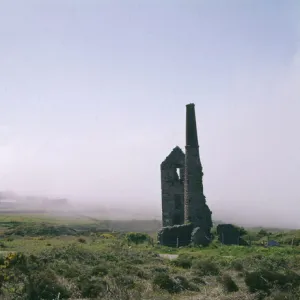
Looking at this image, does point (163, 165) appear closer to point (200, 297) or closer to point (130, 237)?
point (130, 237)

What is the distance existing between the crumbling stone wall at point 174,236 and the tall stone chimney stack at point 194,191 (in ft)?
5.05

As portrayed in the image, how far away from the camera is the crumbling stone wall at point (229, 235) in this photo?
2859 cm

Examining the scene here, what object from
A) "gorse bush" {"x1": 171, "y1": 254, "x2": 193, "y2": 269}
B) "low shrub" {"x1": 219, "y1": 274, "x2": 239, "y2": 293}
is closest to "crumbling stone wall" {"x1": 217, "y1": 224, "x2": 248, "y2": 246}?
"gorse bush" {"x1": 171, "y1": 254, "x2": 193, "y2": 269}

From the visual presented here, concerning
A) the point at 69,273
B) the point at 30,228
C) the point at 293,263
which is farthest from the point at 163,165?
the point at 69,273

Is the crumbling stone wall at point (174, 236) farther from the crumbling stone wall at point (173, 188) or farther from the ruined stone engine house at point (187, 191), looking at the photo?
the crumbling stone wall at point (173, 188)

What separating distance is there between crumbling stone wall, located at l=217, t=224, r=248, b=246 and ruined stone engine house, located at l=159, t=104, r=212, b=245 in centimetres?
119

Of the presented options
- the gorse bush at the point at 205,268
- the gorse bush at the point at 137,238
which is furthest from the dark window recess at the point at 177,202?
the gorse bush at the point at 205,268

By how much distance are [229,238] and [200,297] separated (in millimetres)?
17702

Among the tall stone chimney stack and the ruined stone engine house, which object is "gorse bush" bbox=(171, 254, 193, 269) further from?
the tall stone chimney stack

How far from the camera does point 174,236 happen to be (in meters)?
28.7

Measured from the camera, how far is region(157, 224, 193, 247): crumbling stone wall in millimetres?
28500

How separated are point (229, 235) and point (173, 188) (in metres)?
7.06

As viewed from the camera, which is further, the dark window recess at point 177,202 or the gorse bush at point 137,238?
the dark window recess at point 177,202

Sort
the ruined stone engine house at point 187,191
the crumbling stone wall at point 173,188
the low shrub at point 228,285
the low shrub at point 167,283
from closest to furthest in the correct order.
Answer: the low shrub at point 228,285, the low shrub at point 167,283, the ruined stone engine house at point 187,191, the crumbling stone wall at point 173,188
